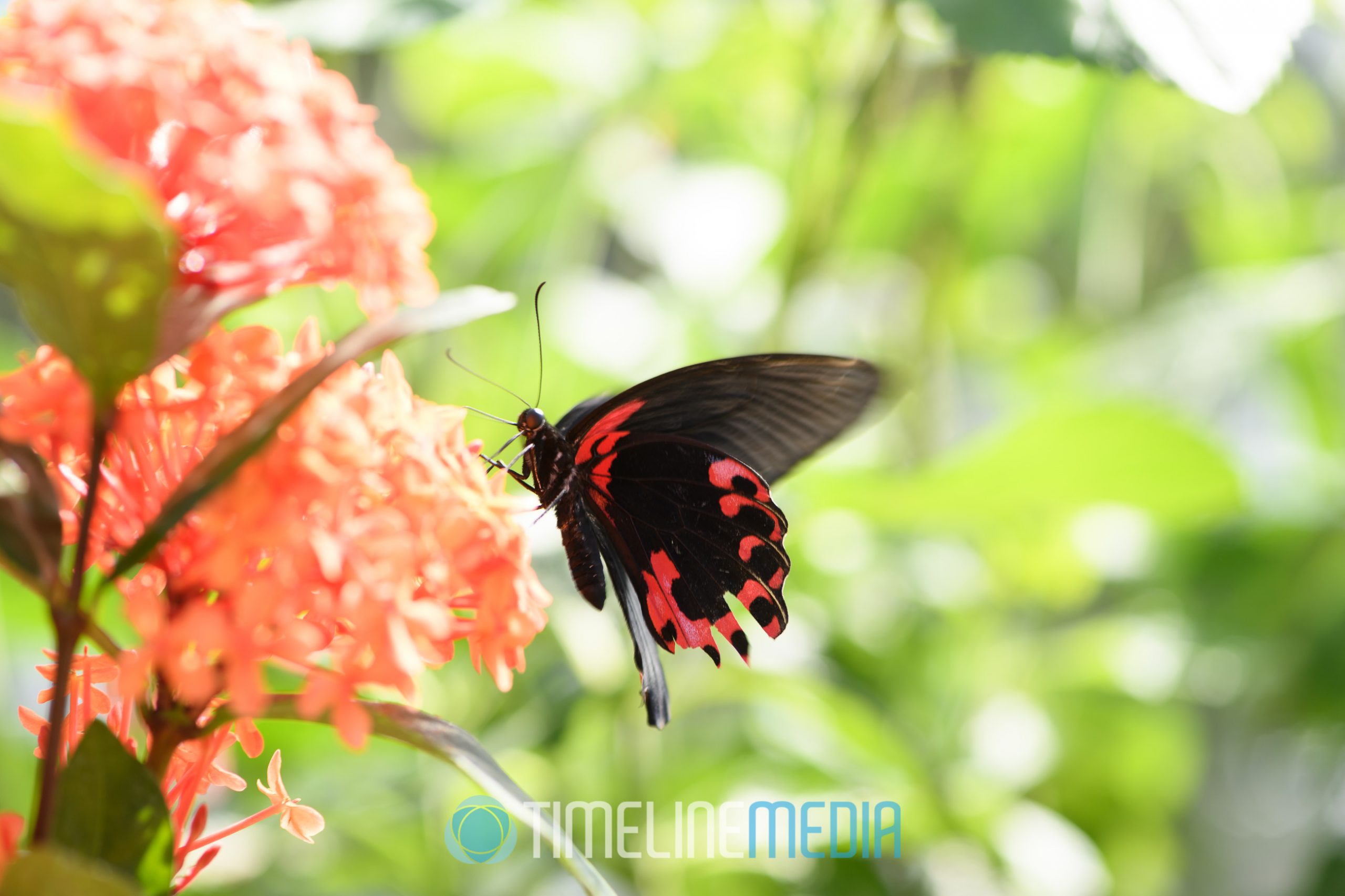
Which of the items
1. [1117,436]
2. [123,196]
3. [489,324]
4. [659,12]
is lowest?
[123,196]

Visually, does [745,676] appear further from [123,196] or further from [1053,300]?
[1053,300]

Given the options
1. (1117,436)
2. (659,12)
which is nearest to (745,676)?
(1117,436)

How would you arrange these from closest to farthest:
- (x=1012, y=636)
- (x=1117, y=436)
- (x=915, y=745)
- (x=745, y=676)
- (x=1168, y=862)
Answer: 1. (x=1117, y=436)
2. (x=745, y=676)
3. (x=915, y=745)
4. (x=1012, y=636)
5. (x=1168, y=862)

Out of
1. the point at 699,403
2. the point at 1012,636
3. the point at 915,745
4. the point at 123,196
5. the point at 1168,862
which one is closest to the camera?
the point at 123,196

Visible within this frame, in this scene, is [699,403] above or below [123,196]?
above

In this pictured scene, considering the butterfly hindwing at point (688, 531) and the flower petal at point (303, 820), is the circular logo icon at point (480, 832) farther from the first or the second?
the flower petal at point (303, 820)

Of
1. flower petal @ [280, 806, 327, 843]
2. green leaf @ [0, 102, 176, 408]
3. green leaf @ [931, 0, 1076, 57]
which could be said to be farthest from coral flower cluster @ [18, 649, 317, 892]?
green leaf @ [931, 0, 1076, 57]

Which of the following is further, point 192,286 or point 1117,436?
point 1117,436

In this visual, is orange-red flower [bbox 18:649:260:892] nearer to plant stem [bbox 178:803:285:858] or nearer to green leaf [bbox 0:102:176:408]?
plant stem [bbox 178:803:285:858]
